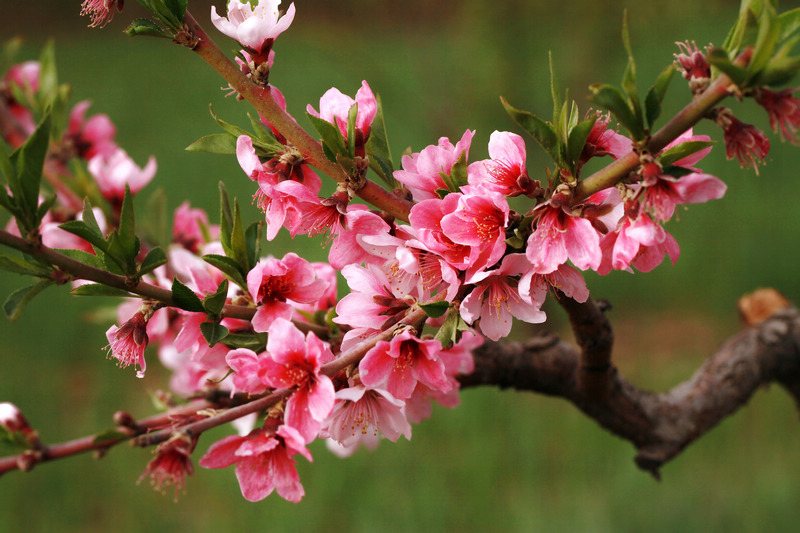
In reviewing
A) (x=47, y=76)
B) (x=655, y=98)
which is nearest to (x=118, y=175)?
(x=47, y=76)

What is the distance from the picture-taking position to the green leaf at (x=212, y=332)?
19.1 inches

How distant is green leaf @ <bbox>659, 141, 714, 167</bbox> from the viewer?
405 millimetres

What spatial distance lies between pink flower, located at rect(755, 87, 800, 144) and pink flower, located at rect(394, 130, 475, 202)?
0.19 metres

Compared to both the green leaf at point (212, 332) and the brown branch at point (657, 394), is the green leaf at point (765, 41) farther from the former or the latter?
the brown branch at point (657, 394)

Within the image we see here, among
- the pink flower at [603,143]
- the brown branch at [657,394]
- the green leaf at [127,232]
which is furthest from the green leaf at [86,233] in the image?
the brown branch at [657,394]

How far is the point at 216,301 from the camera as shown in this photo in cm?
48

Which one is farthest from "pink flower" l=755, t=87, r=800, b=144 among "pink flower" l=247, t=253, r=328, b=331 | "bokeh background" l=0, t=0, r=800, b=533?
"bokeh background" l=0, t=0, r=800, b=533

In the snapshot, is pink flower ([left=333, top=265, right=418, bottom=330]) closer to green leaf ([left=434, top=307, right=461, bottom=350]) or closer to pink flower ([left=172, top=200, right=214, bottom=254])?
green leaf ([left=434, top=307, right=461, bottom=350])

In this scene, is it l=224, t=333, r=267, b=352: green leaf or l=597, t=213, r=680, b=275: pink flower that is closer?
l=597, t=213, r=680, b=275: pink flower

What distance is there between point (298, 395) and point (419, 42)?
3.26 m

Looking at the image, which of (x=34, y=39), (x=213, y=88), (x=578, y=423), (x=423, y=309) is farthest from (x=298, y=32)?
(x=423, y=309)

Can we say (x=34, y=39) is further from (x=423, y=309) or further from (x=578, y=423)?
(x=423, y=309)

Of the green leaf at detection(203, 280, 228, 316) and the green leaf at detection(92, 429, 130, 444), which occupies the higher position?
the green leaf at detection(203, 280, 228, 316)

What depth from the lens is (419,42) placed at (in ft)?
11.4
